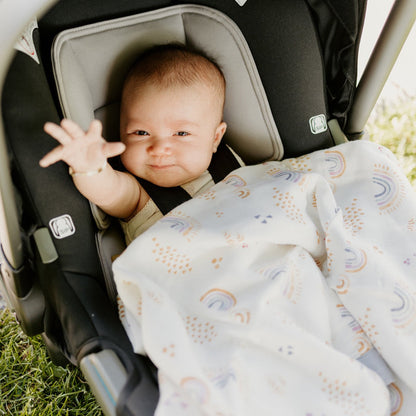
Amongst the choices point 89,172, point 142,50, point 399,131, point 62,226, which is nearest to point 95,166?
point 89,172

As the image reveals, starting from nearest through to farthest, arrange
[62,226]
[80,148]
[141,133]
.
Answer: [80,148]
[62,226]
[141,133]

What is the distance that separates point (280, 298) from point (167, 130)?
0.47 meters

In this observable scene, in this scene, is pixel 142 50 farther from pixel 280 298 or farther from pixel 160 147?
pixel 280 298


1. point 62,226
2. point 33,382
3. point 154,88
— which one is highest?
point 154,88

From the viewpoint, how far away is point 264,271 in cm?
91

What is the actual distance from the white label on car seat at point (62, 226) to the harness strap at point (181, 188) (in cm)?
22

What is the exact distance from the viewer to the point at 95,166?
92 cm

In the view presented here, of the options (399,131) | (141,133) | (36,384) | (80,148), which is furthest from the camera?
(399,131)

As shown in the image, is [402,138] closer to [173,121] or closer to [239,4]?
[239,4]

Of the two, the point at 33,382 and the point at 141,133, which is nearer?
the point at 141,133

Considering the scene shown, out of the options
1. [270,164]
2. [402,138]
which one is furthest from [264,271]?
[402,138]

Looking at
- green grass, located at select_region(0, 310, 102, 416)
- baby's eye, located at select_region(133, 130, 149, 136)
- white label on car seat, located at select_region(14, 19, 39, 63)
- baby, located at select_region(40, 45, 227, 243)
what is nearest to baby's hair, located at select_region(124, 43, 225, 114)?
baby, located at select_region(40, 45, 227, 243)

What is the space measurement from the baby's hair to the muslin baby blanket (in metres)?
0.26

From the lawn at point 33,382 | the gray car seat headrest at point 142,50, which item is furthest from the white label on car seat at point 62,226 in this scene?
the lawn at point 33,382
